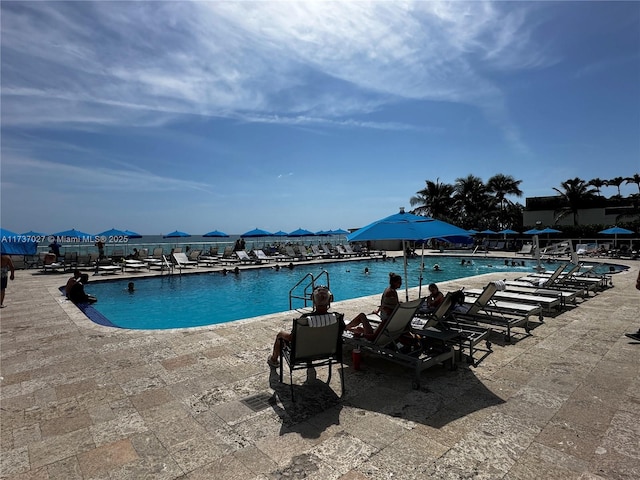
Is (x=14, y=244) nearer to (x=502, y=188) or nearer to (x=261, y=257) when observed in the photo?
(x=261, y=257)

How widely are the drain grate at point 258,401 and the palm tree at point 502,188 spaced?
42591 mm

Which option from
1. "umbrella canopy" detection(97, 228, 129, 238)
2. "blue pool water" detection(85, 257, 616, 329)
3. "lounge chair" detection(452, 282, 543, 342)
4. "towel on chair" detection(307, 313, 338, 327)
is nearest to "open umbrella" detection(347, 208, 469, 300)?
"lounge chair" detection(452, 282, 543, 342)

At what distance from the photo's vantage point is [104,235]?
20.0 metres

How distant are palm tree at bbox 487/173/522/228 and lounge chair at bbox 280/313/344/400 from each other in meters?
42.1

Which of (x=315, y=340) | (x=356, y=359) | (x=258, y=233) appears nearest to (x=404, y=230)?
(x=356, y=359)

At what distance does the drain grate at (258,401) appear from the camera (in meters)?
3.51

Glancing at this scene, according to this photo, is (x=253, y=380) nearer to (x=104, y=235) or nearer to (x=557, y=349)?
(x=557, y=349)

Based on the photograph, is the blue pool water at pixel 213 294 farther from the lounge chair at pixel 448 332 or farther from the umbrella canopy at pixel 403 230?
the lounge chair at pixel 448 332

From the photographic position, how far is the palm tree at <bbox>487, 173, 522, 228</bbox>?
40.2 metres

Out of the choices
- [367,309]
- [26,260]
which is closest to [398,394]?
[367,309]

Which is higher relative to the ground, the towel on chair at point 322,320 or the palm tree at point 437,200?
the palm tree at point 437,200

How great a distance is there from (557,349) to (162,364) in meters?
5.50

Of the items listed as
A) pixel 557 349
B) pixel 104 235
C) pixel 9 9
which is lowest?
pixel 557 349

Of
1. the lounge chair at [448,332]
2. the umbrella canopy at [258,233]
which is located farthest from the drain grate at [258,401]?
the umbrella canopy at [258,233]
